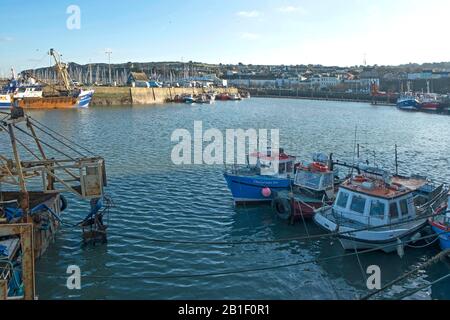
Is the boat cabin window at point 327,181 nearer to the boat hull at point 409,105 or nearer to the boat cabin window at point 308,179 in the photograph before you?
the boat cabin window at point 308,179

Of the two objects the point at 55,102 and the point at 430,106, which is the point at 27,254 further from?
the point at 430,106

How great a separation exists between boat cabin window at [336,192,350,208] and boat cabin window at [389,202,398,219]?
1876 mm

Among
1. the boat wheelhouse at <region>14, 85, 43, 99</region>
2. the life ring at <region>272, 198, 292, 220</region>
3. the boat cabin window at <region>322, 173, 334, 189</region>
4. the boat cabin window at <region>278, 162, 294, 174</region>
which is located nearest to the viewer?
the life ring at <region>272, 198, 292, 220</region>

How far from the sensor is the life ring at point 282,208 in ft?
76.6

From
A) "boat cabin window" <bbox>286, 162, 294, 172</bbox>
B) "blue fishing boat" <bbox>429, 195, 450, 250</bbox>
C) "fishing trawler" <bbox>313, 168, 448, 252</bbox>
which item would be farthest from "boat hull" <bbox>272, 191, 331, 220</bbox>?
"blue fishing boat" <bbox>429, 195, 450, 250</bbox>

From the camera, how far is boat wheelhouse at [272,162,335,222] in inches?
911

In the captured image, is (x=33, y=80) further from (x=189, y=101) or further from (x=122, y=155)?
(x=122, y=155)

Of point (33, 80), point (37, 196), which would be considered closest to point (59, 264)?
point (37, 196)

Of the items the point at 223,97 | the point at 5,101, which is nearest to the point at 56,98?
the point at 5,101

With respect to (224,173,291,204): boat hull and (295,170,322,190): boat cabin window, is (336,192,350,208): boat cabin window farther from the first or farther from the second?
(224,173,291,204): boat hull

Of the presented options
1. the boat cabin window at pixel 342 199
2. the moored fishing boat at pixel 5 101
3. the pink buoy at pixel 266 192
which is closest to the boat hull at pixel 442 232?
the boat cabin window at pixel 342 199

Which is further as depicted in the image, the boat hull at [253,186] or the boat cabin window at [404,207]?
the boat hull at [253,186]
